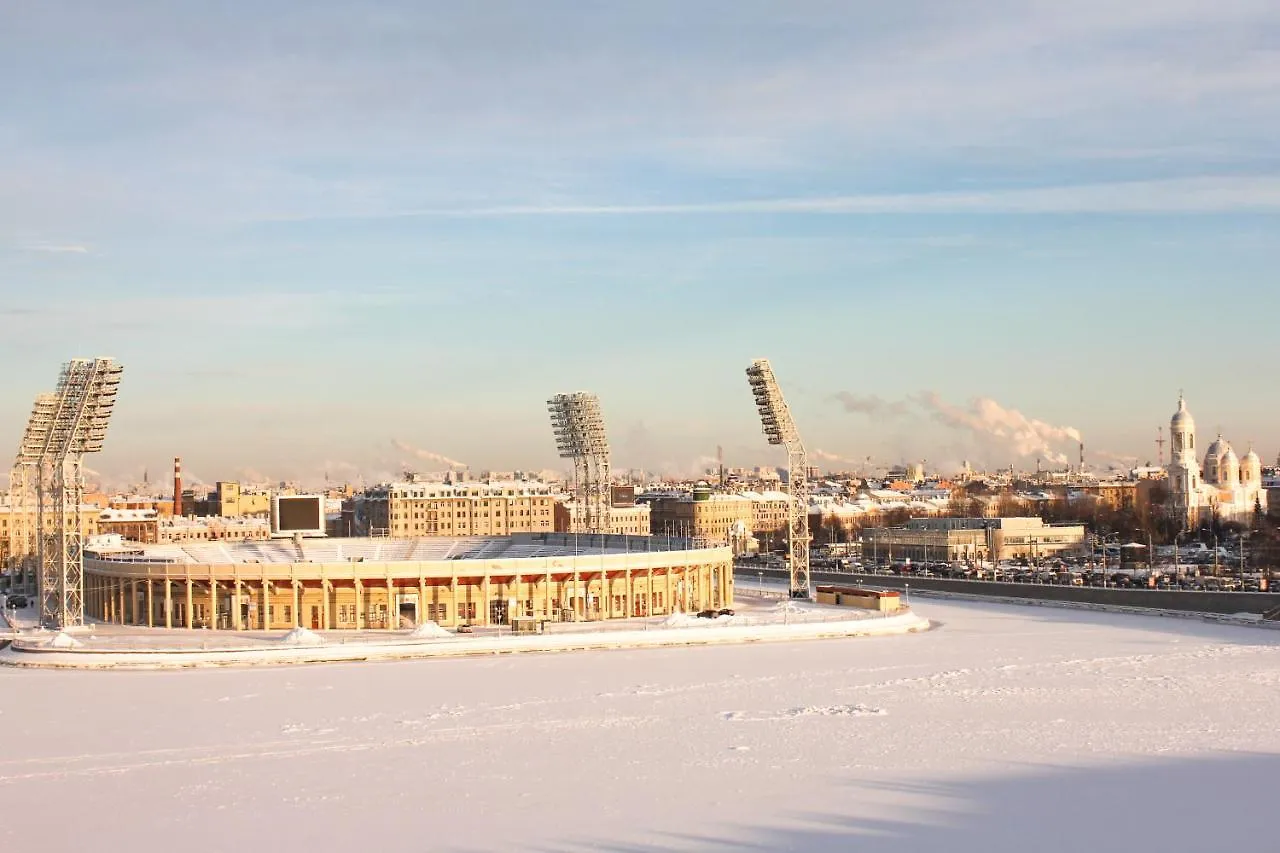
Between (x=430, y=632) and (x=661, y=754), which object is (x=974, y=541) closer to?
(x=430, y=632)

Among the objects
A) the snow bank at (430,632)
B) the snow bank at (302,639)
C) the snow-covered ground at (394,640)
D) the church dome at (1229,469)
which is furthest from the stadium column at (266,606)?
the church dome at (1229,469)

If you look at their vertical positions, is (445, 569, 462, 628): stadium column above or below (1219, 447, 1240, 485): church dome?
below

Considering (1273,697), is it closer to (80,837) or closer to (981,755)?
(981,755)

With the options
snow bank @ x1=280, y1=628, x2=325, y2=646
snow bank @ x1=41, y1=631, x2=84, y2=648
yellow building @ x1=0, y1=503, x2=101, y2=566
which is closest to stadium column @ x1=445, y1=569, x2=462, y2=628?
snow bank @ x1=280, y1=628, x2=325, y2=646

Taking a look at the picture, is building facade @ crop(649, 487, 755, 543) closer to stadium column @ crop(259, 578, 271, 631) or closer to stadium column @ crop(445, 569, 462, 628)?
stadium column @ crop(445, 569, 462, 628)

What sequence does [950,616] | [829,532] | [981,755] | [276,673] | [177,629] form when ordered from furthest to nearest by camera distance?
[829,532] < [950,616] < [177,629] < [276,673] < [981,755]

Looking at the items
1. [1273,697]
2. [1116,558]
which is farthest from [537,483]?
[1273,697]
